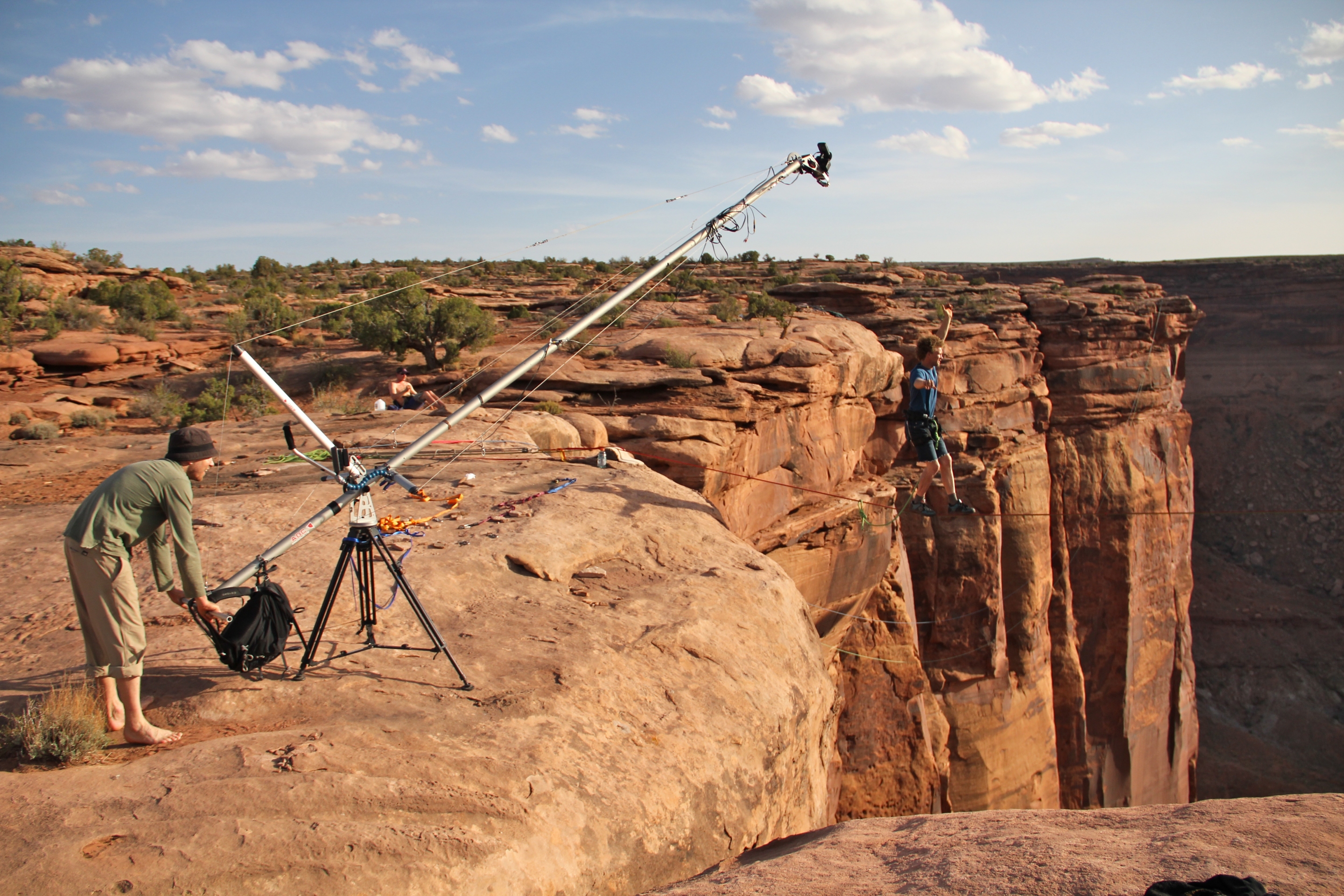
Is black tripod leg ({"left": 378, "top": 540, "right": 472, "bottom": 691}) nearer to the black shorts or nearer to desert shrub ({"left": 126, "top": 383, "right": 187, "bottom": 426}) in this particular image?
the black shorts

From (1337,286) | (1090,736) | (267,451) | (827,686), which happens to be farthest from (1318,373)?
(267,451)

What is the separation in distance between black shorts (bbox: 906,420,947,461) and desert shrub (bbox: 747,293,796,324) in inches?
303

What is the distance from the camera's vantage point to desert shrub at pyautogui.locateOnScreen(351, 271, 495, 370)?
52.3 ft

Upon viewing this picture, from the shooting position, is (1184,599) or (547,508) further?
(1184,599)

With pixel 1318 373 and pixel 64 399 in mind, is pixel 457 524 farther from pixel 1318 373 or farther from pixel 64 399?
pixel 1318 373

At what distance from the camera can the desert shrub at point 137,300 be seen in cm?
1948

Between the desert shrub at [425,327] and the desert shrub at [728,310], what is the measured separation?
517cm

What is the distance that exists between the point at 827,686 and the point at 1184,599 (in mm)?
23780

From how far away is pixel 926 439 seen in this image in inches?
403

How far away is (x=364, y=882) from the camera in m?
3.37

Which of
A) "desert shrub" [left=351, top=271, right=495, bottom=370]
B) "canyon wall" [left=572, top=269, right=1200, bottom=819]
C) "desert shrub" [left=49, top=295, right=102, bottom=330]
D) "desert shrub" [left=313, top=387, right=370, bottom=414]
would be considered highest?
"desert shrub" [left=49, top=295, right=102, bottom=330]

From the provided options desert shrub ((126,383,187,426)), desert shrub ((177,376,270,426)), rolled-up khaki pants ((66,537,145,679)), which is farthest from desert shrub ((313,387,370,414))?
rolled-up khaki pants ((66,537,145,679))

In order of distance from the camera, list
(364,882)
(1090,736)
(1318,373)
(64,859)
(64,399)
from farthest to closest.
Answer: (1318,373) → (1090,736) → (64,399) → (364,882) → (64,859)

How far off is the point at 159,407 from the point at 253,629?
11683 millimetres
